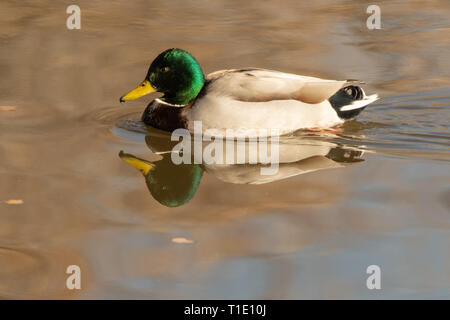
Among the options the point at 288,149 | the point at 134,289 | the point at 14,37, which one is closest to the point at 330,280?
the point at 134,289

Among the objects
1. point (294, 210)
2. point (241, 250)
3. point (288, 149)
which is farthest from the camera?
point (288, 149)

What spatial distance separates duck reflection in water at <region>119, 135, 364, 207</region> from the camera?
6049 mm

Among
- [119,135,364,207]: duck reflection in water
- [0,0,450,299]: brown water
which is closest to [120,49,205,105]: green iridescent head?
[0,0,450,299]: brown water

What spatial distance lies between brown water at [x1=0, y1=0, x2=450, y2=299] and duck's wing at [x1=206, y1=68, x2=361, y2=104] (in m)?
0.36

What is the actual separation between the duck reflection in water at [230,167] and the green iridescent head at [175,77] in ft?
1.60

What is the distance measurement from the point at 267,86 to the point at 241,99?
26 centimetres

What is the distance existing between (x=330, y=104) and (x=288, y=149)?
93 centimetres

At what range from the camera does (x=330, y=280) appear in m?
4.51

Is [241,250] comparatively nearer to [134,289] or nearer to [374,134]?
[134,289]

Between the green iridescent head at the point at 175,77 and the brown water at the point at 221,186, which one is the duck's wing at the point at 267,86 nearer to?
the green iridescent head at the point at 175,77

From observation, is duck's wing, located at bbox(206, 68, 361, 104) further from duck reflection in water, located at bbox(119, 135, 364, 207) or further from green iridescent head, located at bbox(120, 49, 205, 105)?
duck reflection in water, located at bbox(119, 135, 364, 207)

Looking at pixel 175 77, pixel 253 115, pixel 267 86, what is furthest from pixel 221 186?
pixel 175 77

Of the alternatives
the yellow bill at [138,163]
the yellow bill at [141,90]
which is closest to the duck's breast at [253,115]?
the yellow bill at [141,90]

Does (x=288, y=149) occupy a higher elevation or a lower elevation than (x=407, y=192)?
higher
